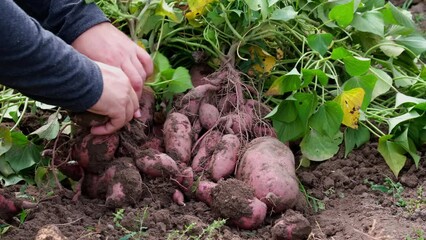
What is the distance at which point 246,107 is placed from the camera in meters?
2.00

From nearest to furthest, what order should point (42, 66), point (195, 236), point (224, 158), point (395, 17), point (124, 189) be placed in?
1. point (42, 66)
2. point (195, 236)
3. point (124, 189)
4. point (224, 158)
5. point (395, 17)

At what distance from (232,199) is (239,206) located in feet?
0.07

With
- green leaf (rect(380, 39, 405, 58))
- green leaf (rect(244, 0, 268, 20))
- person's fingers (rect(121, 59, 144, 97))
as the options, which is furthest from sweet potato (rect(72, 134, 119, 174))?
green leaf (rect(380, 39, 405, 58))

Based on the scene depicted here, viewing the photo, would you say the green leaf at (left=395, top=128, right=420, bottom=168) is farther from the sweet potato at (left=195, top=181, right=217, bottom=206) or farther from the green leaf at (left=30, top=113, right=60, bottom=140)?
the green leaf at (left=30, top=113, right=60, bottom=140)

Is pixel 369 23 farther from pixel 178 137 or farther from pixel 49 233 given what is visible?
pixel 49 233

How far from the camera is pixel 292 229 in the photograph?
1610 mm

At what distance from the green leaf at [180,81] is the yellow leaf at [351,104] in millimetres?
378

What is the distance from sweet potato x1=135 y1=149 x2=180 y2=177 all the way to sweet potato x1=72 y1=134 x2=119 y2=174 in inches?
2.7

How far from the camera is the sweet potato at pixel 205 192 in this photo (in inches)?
69.1

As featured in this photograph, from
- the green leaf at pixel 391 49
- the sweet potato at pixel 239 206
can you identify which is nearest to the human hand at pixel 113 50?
the sweet potato at pixel 239 206

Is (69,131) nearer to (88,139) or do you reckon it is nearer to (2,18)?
(88,139)

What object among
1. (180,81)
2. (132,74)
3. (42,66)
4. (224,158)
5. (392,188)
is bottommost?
(392,188)

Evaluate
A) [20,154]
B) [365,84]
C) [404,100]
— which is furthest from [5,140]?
[404,100]

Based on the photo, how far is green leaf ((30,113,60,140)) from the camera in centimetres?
193
